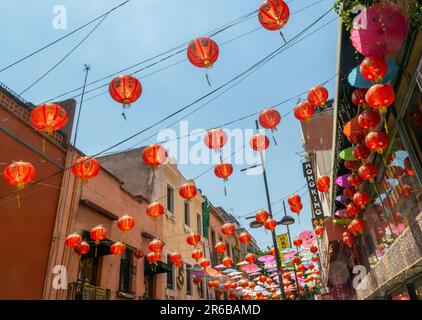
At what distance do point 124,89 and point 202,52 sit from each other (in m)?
1.82

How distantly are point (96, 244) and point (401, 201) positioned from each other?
1012 cm

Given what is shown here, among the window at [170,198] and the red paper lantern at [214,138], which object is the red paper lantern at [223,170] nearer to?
the red paper lantern at [214,138]

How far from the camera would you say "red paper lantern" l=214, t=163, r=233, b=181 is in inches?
372

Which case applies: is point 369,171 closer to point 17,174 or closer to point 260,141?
point 260,141

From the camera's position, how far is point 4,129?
9.70 metres

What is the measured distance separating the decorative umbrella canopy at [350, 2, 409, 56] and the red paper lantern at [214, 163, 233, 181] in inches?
221

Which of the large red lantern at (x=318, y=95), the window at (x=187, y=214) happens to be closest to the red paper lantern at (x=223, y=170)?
the large red lantern at (x=318, y=95)

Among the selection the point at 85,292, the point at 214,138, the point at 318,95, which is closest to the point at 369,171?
the point at 318,95

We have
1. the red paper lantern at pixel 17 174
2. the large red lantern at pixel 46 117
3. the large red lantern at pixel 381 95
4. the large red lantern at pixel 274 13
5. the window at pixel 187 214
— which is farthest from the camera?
the window at pixel 187 214

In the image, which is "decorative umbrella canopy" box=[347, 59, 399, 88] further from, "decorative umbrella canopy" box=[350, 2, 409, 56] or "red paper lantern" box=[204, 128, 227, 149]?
"red paper lantern" box=[204, 128, 227, 149]

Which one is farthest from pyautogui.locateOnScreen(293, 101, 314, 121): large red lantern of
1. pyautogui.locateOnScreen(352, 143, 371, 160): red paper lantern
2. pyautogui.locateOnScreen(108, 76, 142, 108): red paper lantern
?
pyautogui.locateOnScreen(108, 76, 142, 108): red paper lantern

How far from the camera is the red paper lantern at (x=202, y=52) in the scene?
233 inches

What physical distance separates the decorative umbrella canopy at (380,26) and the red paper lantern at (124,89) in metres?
4.27
